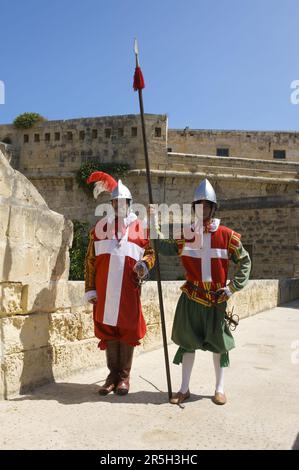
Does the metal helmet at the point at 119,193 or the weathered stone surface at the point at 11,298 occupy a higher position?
the metal helmet at the point at 119,193

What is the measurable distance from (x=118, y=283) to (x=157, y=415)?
100 centimetres

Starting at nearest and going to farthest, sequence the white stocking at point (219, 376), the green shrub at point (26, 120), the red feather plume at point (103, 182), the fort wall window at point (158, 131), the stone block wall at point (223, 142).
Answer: the white stocking at point (219, 376), the red feather plume at point (103, 182), the fort wall window at point (158, 131), the green shrub at point (26, 120), the stone block wall at point (223, 142)

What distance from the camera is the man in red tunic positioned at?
346 cm

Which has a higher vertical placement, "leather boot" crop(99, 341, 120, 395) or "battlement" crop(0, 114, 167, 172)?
"battlement" crop(0, 114, 167, 172)

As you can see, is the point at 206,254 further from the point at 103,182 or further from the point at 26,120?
the point at 26,120

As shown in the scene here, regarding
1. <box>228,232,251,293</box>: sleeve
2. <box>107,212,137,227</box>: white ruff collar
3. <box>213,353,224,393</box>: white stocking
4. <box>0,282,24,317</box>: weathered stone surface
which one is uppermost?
<box>107,212,137,227</box>: white ruff collar

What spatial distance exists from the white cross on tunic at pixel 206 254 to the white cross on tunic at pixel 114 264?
437 mm

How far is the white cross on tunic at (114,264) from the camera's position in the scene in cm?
344

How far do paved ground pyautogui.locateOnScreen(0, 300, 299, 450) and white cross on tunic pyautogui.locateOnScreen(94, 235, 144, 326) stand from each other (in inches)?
24.8

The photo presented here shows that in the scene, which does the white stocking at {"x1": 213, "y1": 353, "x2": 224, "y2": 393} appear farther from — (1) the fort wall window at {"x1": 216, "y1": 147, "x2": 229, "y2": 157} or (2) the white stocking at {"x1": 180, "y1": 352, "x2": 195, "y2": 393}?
(1) the fort wall window at {"x1": 216, "y1": 147, "x2": 229, "y2": 157}

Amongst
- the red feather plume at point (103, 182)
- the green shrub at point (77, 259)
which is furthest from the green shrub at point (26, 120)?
the red feather plume at point (103, 182)

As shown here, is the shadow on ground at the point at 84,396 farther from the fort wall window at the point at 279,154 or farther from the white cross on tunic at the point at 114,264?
the fort wall window at the point at 279,154

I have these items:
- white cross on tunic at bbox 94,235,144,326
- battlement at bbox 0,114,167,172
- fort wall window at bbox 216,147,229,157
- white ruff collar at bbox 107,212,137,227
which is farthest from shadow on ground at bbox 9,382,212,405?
fort wall window at bbox 216,147,229,157
